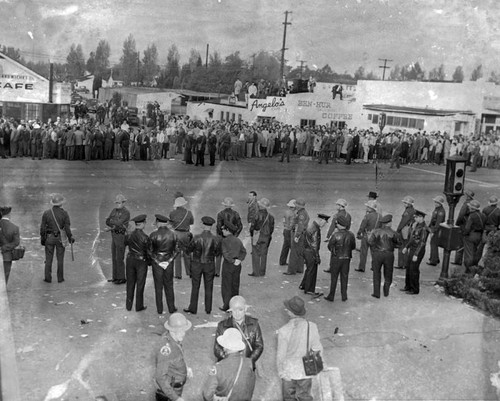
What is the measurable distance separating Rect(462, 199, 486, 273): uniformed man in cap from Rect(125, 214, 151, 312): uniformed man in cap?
20.9 feet

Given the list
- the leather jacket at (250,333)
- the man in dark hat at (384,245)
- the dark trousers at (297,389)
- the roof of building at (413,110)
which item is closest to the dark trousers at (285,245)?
the man in dark hat at (384,245)

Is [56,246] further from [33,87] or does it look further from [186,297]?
[33,87]

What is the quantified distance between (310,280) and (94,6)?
29.2m

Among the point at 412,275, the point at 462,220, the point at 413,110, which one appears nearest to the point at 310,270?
the point at 412,275

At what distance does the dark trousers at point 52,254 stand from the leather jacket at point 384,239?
16.5 ft

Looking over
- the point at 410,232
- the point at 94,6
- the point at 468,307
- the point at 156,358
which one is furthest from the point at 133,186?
the point at 94,6

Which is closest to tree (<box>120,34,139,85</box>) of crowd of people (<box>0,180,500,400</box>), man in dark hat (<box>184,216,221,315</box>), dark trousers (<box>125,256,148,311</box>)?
crowd of people (<box>0,180,500,400</box>)

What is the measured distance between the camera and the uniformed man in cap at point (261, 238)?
10883 mm

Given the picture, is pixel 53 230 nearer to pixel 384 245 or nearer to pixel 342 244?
pixel 342 244

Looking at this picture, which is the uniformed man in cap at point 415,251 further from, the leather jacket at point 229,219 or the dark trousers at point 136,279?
the dark trousers at point 136,279

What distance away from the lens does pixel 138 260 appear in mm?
8609

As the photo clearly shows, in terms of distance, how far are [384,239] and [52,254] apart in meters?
5.36

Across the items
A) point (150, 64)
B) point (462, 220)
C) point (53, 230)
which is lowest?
point (53, 230)

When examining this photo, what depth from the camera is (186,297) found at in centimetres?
955
